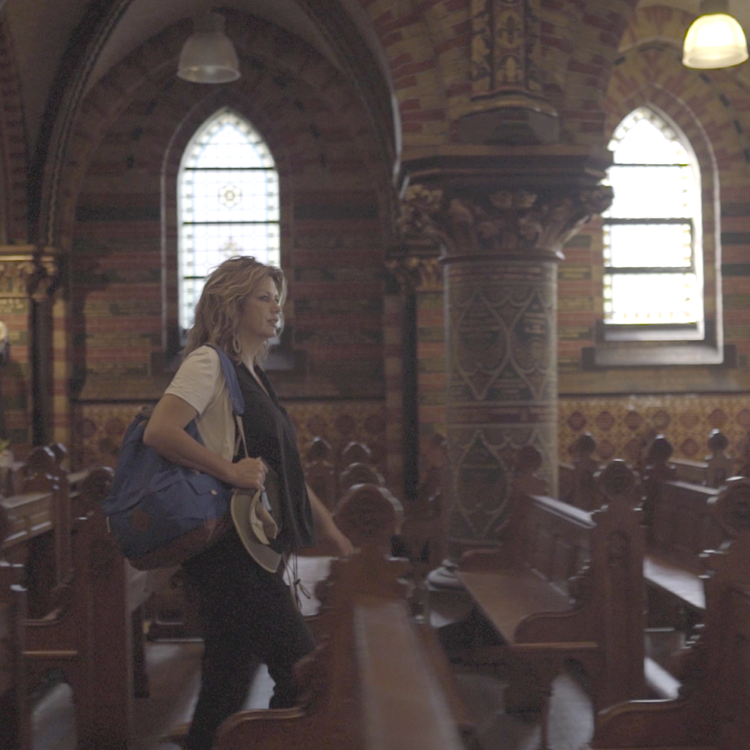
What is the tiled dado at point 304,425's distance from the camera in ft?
38.0

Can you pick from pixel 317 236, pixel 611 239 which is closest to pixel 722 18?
pixel 611 239

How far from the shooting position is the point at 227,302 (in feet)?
9.33

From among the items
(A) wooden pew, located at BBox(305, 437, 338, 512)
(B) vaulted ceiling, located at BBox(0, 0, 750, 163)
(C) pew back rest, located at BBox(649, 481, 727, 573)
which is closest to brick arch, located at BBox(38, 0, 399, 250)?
(B) vaulted ceiling, located at BBox(0, 0, 750, 163)

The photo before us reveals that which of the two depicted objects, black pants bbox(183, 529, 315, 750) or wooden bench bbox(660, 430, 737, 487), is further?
wooden bench bbox(660, 430, 737, 487)

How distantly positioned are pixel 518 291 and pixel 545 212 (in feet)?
1.56

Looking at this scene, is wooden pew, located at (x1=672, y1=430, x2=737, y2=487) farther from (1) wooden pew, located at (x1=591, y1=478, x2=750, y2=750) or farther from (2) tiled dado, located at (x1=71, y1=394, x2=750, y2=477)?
(1) wooden pew, located at (x1=591, y1=478, x2=750, y2=750)

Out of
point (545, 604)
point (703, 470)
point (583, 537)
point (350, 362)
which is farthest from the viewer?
point (350, 362)

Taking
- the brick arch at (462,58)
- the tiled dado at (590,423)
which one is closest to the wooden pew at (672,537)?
the brick arch at (462,58)

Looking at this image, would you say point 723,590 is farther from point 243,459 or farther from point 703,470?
point 703,470

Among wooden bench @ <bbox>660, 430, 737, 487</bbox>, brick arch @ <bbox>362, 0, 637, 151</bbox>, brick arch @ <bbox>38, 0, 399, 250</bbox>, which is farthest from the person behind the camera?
brick arch @ <bbox>38, 0, 399, 250</bbox>

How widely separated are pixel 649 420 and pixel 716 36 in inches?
194

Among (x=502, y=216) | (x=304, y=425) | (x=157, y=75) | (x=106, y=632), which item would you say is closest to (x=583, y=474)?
(x=502, y=216)

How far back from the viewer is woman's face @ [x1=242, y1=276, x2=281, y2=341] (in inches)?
113

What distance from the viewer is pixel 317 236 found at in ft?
38.7
